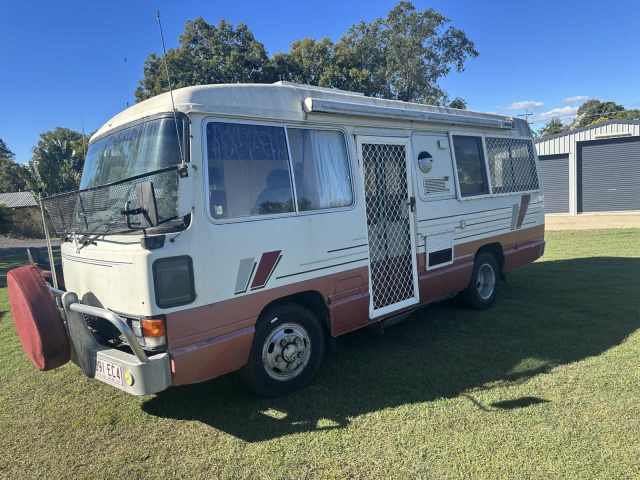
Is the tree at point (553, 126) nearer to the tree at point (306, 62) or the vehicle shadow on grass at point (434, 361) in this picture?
the tree at point (306, 62)

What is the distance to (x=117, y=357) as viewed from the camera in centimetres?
324

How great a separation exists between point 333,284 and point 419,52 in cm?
2358

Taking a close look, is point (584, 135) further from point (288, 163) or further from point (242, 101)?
point (242, 101)

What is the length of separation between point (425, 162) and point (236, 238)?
107 inches

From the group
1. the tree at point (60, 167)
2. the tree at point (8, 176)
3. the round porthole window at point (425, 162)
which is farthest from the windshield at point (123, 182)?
the tree at point (8, 176)

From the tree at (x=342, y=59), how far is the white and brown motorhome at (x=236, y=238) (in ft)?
56.2

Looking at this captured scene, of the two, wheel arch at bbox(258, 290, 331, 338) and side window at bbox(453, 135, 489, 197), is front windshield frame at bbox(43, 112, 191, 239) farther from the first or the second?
side window at bbox(453, 135, 489, 197)

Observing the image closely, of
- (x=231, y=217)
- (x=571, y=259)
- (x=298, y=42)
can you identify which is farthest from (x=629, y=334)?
(x=298, y=42)

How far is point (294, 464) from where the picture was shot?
307 centimetres

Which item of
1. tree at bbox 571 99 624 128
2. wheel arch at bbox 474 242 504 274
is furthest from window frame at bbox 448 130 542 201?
tree at bbox 571 99 624 128

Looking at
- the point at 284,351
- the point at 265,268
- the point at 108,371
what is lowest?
the point at 284,351

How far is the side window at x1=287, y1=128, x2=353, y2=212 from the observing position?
403 centimetres

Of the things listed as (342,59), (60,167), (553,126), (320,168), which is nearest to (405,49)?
(342,59)

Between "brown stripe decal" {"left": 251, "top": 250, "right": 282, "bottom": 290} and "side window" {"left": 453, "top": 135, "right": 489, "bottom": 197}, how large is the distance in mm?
3070
